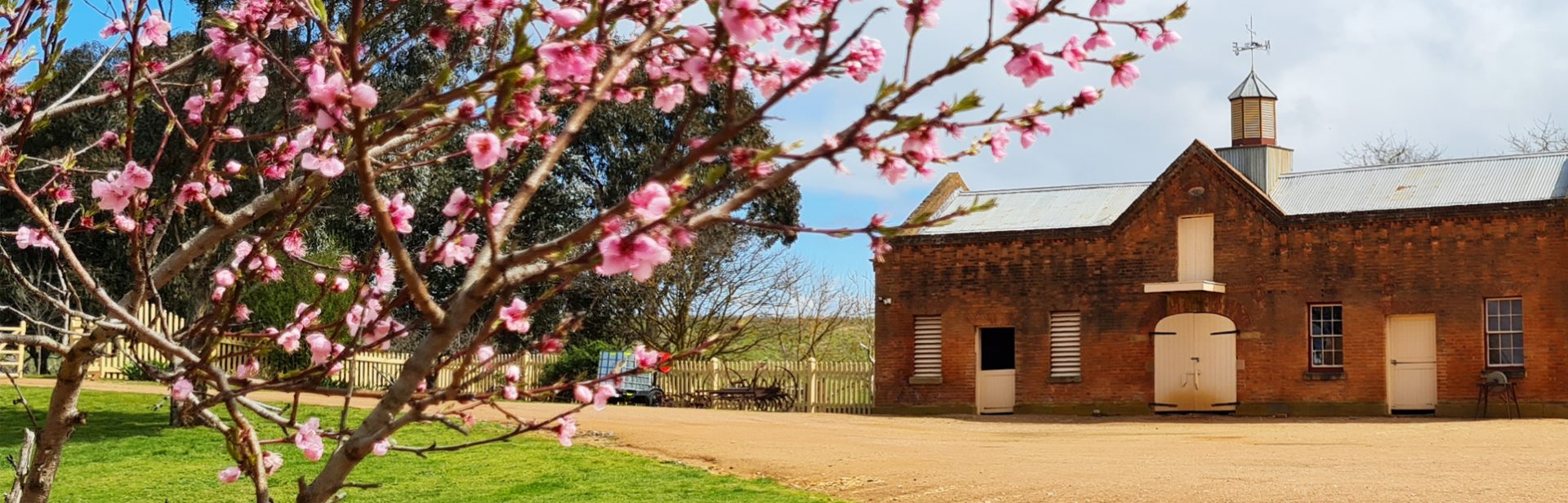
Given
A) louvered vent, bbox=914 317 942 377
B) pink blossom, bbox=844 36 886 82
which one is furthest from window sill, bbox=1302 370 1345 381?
pink blossom, bbox=844 36 886 82

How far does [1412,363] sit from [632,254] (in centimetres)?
2720

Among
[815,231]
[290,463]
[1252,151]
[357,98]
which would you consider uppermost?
[1252,151]

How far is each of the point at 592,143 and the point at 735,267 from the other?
497 cm

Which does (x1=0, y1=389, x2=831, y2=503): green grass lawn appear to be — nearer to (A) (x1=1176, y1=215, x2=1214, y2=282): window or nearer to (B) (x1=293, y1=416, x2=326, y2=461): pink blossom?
(B) (x1=293, y1=416, x2=326, y2=461): pink blossom

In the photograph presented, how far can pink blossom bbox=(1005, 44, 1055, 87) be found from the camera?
10.2 feet

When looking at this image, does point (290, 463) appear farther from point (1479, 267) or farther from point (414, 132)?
point (1479, 267)

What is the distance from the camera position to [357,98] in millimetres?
2844

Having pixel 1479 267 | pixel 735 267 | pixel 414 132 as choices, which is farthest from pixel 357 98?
pixel 735 267

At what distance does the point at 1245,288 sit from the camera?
2877 centimetres

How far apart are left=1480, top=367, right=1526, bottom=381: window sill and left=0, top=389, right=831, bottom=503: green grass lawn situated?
1603cm

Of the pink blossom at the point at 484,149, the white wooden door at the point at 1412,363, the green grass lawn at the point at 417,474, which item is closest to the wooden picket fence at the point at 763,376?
the white wooden door at the point at 1412,363

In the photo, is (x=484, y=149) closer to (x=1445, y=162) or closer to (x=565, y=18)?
(x=565, y=18)

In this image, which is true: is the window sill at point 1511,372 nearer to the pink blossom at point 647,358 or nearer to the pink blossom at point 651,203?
the pink blossom at point 647,358

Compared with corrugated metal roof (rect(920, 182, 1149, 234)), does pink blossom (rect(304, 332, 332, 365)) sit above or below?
below
